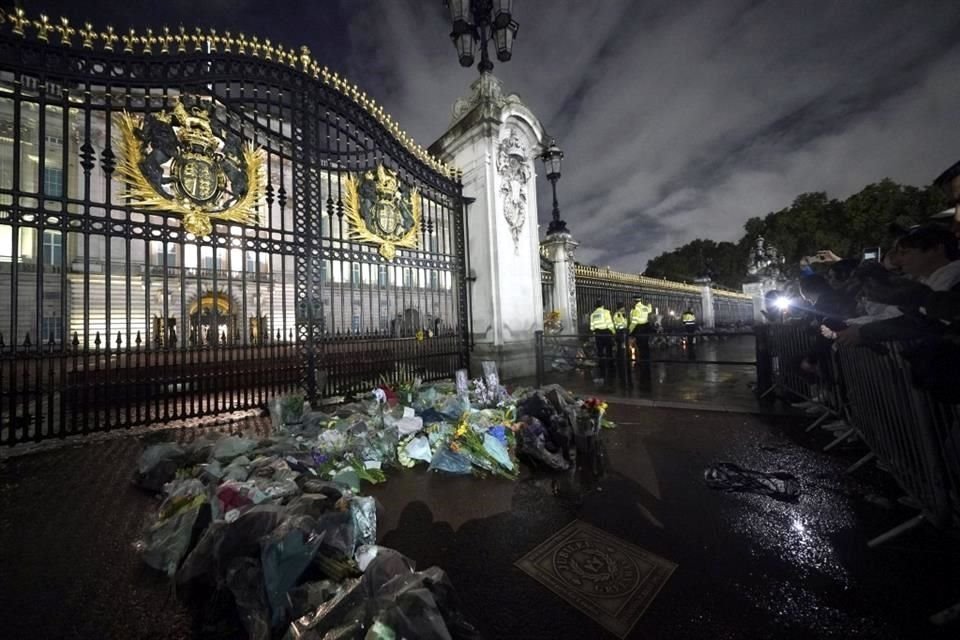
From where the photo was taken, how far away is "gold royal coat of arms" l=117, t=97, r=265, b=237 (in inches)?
188

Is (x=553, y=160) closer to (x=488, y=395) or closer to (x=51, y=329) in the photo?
(x=488, y=395)

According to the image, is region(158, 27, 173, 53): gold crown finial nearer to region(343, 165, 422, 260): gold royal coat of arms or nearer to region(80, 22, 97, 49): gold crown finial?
region(80, 22, 97, 49): gold crown finial

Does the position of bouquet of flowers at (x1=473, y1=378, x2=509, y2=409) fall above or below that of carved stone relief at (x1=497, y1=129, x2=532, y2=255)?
below

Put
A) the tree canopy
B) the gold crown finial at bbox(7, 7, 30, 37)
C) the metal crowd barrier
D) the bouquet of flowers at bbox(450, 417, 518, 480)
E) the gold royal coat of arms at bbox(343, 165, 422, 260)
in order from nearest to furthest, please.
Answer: the metal crowd barrier, the bouquet of flowers at bbox(450, 417, 518, 480), the gold crown finial at bbox(7, 7, 30, 37), the gold royal coat of arms at bbox(343, 165, 422, 260), the tree canopy

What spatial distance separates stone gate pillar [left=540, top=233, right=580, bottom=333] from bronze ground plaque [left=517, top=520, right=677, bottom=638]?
9.60m

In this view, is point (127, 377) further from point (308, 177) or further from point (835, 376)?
point (835, 376)

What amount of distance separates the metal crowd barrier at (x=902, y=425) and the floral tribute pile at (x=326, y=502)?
206 cm

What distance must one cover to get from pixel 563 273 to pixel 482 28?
23.2ft

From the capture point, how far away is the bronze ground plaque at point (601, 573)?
1666mm

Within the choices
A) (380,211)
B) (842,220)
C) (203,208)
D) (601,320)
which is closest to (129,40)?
(203,208)

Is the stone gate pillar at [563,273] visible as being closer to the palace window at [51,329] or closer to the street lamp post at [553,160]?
the street lamp post at [553,160]

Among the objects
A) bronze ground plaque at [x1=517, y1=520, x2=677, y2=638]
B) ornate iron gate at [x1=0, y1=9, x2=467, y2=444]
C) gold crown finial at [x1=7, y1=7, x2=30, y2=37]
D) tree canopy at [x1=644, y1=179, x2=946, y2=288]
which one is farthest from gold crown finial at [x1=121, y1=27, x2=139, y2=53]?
tree canopy at [x1=644, y1=179, x2=946, y2=288]

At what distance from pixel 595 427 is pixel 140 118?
7400 millimetres

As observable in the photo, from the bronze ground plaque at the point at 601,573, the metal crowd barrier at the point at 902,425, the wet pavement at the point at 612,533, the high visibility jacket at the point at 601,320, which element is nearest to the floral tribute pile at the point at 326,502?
the wet pavement at the point at 612,533
